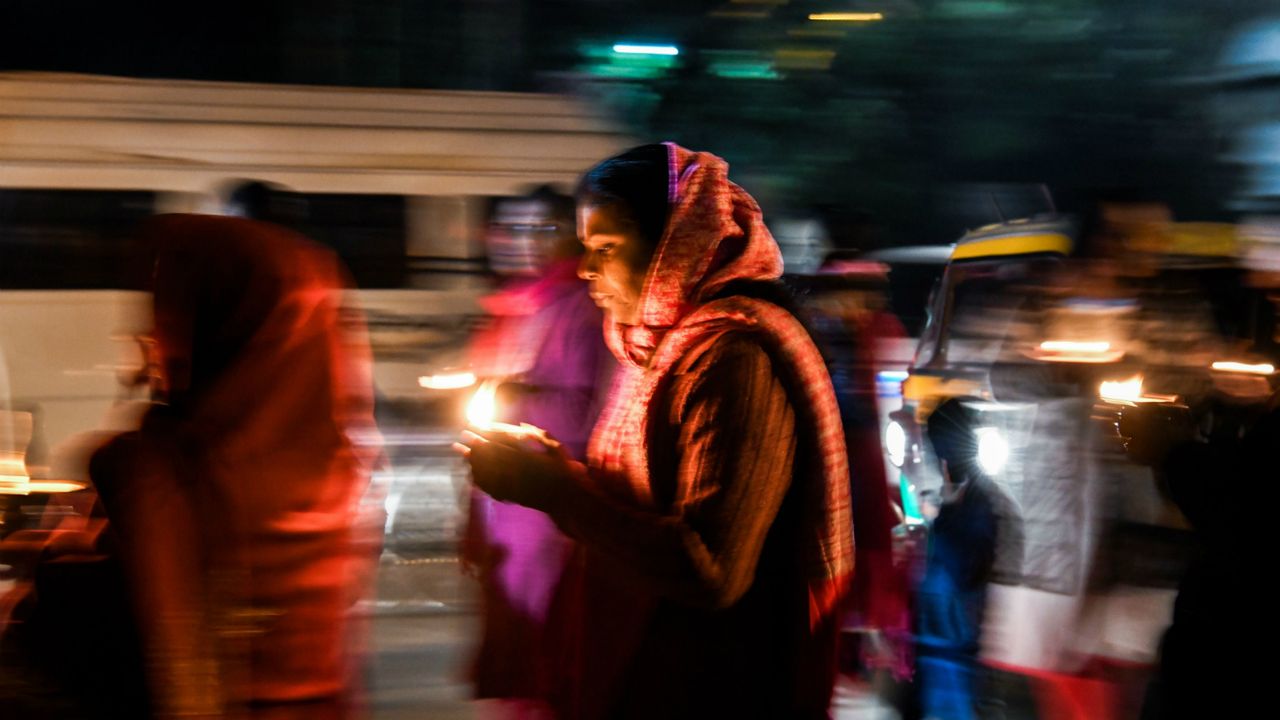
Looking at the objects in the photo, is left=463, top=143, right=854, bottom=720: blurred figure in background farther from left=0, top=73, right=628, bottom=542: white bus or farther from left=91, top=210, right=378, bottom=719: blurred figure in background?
left=0, top=73, right=628, bottom=542: white bus

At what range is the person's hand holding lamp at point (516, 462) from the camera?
1.93m

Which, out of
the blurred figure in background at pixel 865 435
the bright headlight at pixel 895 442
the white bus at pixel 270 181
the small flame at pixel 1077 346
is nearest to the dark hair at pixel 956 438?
the blurred figure in background at pixel 865 435

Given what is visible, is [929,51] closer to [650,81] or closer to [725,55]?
[725,55]

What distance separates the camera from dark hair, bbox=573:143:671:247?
197 cm

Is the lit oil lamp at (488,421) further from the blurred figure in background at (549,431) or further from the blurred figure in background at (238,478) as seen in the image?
the blurred figure in background at (549,431)

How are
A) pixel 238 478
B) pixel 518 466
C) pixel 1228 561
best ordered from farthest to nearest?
pixel 1228 561 → pixel 238 478 → pixel 518 466

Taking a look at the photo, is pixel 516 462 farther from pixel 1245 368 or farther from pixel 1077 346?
pixel 1077 346

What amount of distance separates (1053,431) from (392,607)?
399 centimetres

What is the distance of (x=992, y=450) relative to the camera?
4.13 m

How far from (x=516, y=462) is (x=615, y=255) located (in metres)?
0.37

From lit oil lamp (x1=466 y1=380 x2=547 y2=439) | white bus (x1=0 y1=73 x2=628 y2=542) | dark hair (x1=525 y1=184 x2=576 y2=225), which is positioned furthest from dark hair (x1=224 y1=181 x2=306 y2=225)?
white bus (x1=0 y1=73 x2=628 y2=542)

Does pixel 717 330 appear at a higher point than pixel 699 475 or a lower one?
higher

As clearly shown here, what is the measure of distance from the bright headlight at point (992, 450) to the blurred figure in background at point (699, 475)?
2.24 m

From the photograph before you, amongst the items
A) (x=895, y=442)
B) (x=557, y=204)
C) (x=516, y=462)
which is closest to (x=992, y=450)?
(x=557, y=204)
